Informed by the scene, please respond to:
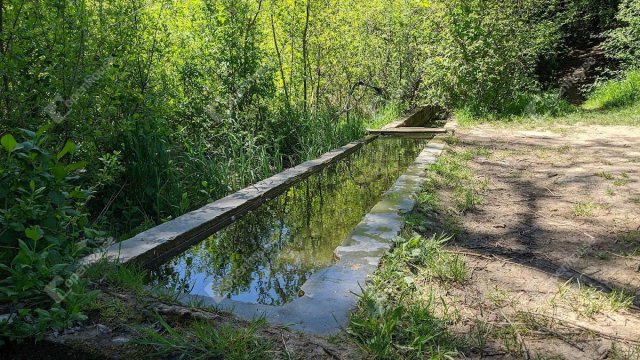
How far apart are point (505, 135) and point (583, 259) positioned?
534 cm

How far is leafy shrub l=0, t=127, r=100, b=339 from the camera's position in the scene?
1.72 metres

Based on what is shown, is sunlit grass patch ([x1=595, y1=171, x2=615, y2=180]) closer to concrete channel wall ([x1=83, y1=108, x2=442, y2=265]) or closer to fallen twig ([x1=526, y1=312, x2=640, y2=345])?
concrete channel wall ([x1=83, y1=108, x2=442, y2=265])

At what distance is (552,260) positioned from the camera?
2756 millimetres

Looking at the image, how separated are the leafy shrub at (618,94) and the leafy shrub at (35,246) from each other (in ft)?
41.5

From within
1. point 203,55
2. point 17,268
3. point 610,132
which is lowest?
point 610,132

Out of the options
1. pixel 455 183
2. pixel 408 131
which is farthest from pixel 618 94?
pixel 455 183

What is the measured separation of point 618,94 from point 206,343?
13.3 metres

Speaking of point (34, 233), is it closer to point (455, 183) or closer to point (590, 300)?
point (590, 300)

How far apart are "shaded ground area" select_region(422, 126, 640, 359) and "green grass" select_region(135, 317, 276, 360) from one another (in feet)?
2.50

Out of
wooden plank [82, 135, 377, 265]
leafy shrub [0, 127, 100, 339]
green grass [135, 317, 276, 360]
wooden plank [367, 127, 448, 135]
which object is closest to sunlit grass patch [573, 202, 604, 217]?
wooden plank [82, 135, 377, 265]

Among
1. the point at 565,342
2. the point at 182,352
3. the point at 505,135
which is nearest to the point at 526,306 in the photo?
the point at 565,342

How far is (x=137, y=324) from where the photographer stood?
72.2 inches

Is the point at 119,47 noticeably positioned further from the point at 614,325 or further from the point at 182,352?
the point at 614,325

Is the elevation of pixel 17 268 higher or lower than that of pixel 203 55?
lower
